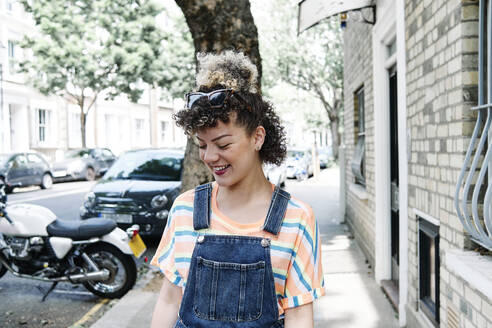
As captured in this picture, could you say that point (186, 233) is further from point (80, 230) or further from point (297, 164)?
point (297, 164)

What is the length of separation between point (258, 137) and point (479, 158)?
4.66ft

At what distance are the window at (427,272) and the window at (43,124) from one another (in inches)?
1073

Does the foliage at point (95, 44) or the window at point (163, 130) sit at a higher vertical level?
the foliage at point (95, 44)

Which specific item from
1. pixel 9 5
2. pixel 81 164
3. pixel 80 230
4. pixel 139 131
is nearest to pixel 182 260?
pixel 80 230

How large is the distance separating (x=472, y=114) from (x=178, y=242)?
1.80 meters

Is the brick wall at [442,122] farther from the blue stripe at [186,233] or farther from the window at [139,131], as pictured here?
Answer: the window at [139,131]

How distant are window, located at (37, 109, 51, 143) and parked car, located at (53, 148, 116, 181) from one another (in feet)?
21.1

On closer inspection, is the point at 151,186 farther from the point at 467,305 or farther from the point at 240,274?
the point at 240,274

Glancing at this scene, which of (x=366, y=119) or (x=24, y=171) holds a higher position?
(x=366, y=119)

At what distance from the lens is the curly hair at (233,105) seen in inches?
68.4

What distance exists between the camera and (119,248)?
536 cm

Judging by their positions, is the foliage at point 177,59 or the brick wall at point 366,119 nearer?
the brick wall at point 366,119

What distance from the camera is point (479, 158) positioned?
8.74ft

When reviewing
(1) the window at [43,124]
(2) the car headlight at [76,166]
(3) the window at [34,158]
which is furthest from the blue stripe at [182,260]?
(1) the window at [43,124]
